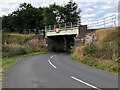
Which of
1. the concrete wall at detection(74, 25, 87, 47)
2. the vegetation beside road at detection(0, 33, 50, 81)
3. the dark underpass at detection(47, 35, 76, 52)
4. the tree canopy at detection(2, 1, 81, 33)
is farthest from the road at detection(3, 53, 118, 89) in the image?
the tree canopy at detection(2, 1, 81, 33)

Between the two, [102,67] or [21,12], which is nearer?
[102,67]

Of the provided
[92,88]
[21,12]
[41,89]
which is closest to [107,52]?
[92,88]

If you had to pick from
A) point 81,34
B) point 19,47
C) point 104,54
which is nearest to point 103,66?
point 104,54

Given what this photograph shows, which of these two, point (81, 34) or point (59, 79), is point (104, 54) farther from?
point (81, 34)

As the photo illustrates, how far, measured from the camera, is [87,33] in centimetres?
2242

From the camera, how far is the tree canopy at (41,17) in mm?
44219

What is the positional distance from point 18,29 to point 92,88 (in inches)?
1987

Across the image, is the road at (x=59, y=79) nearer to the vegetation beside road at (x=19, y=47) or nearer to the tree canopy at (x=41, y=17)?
the vegetation beside road at (x=19, y=47)

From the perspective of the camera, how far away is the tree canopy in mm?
44219

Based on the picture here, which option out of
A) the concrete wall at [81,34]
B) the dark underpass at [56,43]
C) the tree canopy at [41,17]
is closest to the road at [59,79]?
the concrete wall at [81,34]

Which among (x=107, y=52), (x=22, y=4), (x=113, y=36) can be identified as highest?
(x=22, y=4)

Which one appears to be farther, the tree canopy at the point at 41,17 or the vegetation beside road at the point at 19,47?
the tree canopy at the point at 41,17

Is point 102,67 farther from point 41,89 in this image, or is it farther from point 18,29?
point 18,29

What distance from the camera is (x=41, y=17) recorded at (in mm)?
54750
